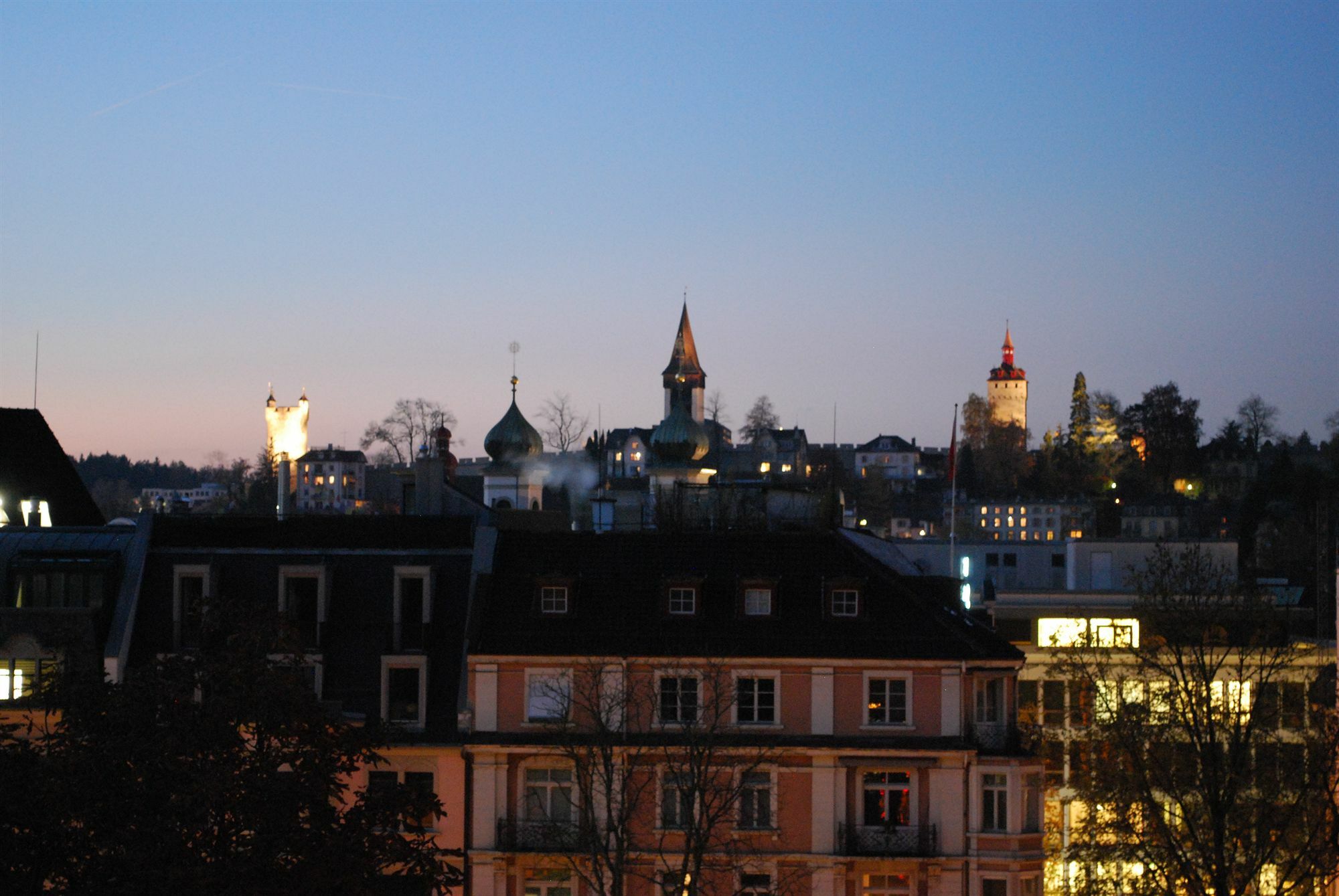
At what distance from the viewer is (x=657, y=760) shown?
4003cm

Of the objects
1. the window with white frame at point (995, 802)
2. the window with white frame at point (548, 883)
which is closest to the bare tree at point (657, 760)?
the window with white frame at point (548, 883)

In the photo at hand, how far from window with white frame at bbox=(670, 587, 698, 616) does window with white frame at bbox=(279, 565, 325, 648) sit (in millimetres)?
7677

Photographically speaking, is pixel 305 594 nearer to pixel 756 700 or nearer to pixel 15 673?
pixel 15 673

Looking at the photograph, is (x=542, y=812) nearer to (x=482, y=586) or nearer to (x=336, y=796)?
(x=482, y=586)

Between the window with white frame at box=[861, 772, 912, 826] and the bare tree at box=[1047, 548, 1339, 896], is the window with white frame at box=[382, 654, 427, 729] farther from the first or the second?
the bare tree at box=[1047, 548, 1339, 896]

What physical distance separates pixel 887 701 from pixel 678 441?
64614mm

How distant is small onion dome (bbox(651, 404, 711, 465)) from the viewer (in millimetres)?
105188

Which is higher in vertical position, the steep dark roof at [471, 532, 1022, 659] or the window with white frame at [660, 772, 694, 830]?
the steep dark roof at [471, 532, 1022, 659]

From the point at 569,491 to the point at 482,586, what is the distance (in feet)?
195

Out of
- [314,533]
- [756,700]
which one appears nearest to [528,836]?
[756,700]

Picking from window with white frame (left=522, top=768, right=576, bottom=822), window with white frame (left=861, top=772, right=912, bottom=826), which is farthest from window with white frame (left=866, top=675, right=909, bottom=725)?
window with white frame (left=522, top=768, right=576, bottom=822)

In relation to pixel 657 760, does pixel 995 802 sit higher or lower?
lower

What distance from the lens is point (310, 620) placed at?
4238 centimetres

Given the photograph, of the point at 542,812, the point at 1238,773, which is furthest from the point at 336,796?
the point at 1238,773
